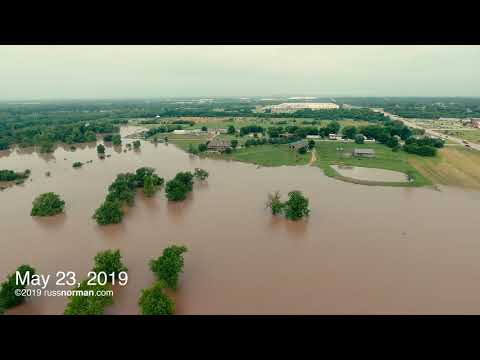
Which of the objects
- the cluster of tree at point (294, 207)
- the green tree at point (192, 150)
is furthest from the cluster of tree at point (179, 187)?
the green tree at point (192, 150)

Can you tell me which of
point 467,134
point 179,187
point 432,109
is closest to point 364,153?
point 179,187

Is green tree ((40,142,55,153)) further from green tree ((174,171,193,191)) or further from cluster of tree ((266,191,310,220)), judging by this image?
cluster of tree ((266,191,310,220))

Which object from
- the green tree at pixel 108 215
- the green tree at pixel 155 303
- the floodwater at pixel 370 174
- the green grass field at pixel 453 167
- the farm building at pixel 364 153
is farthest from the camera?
the farm building at pixel 364 153

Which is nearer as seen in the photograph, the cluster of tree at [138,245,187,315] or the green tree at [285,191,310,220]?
the cluster of tree at [138,245,187,315]

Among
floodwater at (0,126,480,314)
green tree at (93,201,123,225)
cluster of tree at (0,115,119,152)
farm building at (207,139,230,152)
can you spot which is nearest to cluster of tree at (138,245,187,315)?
floodwater at (0,126,480,314)

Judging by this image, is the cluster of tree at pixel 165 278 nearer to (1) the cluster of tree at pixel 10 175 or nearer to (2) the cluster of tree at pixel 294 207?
(2) the cluster of tree at pixel 294 207

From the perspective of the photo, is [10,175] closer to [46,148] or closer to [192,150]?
[46,148]
